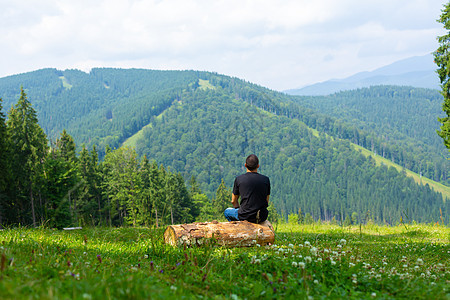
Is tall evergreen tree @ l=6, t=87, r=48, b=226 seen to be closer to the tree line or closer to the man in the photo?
the tree line

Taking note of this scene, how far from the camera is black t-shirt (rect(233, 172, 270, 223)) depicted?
877cm

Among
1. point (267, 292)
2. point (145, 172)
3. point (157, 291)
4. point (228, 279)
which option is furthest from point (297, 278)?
point (145, 172)

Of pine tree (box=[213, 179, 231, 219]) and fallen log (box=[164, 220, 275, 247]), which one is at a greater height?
fallen log (box=[164, 220, 275, 247])

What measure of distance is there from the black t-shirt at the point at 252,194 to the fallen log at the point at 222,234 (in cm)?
31

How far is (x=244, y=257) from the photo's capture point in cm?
566

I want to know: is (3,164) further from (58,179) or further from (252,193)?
(252,193)

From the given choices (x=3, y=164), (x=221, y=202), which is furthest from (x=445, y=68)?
(x=221, y=202)

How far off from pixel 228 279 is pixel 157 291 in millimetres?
1612

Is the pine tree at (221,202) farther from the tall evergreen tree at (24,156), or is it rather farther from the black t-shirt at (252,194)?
the black t-shirt at (252,194)

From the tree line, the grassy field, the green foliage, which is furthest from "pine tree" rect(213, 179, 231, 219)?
the grassy field

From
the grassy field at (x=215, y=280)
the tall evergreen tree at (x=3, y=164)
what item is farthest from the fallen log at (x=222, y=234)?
the tall evergreen tree at (x=3, y=164)

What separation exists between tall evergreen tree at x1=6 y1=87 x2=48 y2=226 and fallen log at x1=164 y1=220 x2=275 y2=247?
36.3 metres

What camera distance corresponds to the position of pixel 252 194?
28.8 ft

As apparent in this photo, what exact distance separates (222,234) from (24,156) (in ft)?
135
